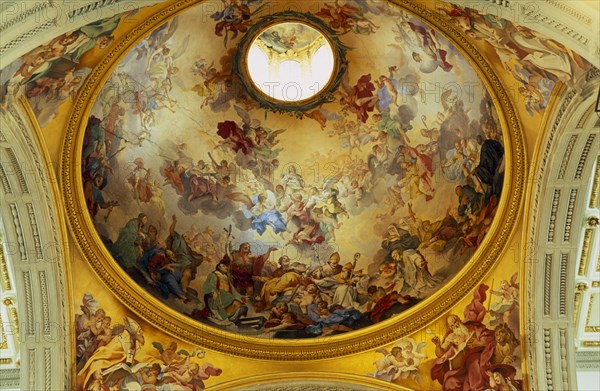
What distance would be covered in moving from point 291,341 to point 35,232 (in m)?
4.77

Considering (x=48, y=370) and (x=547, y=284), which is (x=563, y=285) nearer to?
(x=547, y=284)

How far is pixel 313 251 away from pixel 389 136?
2.47m

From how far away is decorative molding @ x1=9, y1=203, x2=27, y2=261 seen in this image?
53.9 feet

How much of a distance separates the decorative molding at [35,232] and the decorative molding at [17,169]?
0.32 m

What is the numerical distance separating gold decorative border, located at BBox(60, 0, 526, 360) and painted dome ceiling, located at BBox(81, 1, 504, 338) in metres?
0.31

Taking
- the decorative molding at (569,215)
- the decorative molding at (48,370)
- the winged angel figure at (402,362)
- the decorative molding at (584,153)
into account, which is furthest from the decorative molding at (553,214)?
the decorative molding at (48,370)

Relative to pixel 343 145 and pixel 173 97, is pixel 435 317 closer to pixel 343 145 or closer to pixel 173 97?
pixel 343 145

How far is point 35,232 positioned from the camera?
1673 cm

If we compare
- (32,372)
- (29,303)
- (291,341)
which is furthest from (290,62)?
(32,372)

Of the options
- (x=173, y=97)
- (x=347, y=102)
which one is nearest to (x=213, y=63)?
(x=173, y=97)

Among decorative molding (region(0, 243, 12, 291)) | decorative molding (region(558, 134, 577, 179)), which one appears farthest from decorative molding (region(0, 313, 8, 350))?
decorative molding (region(558, 134, 577, 179))

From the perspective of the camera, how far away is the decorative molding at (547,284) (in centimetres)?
1712

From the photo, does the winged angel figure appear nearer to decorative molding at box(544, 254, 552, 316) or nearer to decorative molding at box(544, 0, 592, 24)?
decorative molding at box(544, 254, 552, 316)

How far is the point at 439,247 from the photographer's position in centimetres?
1886
